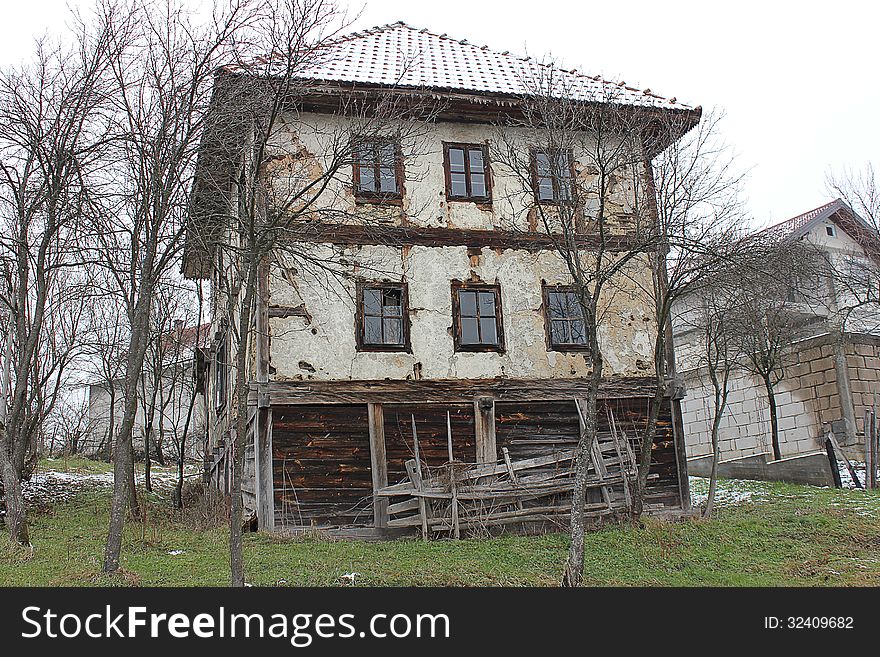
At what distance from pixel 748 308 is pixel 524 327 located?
28.0 ft

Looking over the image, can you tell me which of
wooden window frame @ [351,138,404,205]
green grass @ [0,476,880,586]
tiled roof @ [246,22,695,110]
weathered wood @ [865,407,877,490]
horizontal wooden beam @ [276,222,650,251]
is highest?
Answer: tiled roof @ [246,22,695,110]

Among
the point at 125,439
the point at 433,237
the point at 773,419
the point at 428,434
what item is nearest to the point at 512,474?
the point at 428,434

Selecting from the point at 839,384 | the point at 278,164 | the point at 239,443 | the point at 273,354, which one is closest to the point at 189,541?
the point at 273,354

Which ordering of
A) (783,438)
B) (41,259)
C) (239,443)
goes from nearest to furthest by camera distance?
(239,443)
(41,259)
(783,438)

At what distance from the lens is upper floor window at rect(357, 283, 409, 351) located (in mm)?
16672

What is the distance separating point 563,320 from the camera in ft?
A: 58.1

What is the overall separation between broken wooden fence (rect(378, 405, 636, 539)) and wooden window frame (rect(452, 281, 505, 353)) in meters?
1.72

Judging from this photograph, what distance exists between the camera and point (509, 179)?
18188mm

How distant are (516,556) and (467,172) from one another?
26.6 feet

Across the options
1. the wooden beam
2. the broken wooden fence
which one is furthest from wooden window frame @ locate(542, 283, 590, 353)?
the wooden beam

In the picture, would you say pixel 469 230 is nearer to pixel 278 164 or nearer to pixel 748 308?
pixel 278 164

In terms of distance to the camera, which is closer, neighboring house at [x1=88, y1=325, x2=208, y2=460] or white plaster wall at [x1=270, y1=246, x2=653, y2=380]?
white plaster wall at [x1=270, y1=246, x2=653, y2=380]

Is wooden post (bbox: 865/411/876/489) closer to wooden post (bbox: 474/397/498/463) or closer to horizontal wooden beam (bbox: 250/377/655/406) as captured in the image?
horizontal wooden beam (bbox: 250/377/655/406)

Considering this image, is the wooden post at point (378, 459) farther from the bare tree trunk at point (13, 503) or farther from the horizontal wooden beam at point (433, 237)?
the bare tree trunk at point (13, 503)
